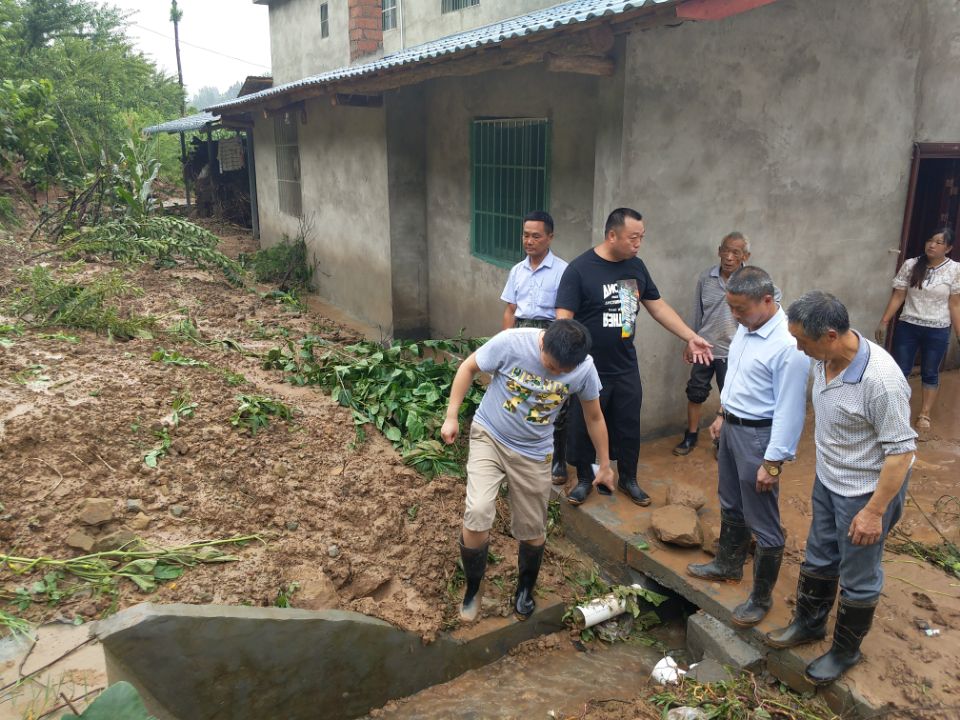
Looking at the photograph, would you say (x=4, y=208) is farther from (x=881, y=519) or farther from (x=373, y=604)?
(x=881, y=519)

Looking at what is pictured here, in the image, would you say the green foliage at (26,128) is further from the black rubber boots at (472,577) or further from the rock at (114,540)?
the black rubber boots at (472,577)

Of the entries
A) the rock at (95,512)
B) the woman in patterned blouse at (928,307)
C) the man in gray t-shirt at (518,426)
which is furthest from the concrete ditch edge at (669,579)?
the woman in patterned blouse at (928,307)

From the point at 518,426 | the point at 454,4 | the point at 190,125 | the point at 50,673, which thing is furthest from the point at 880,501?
the point at 190,125

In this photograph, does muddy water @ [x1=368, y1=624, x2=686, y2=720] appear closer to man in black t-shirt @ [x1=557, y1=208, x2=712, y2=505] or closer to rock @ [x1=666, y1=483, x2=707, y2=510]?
rock @ [x1=666, y1=483, x2=707, y2=510]

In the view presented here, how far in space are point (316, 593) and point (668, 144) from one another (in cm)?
370

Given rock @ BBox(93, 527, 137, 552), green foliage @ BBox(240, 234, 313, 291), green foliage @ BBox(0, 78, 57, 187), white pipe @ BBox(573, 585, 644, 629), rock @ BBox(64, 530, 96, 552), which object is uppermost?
green foliage @ BBox(0, 78, 57, 187)

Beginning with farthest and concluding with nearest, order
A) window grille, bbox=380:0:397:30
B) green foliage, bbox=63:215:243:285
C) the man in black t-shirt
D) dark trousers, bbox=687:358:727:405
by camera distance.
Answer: window grille, bbox=380:0:397:30 < green foliage, bbox=63:215:243:285 < dark trousers, bbox=687:358:727:405 < the man in black t-shirt

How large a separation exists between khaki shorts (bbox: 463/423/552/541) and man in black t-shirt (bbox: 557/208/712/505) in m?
0.91

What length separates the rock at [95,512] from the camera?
3.61 m

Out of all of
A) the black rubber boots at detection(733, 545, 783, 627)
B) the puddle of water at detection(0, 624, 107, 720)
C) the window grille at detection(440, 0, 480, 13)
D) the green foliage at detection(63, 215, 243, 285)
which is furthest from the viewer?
the window grille at detection(440, 0, 480, 13)

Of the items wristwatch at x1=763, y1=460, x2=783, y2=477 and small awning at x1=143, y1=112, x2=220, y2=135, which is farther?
small awning at x1=143, y1=112, x2=220, y2=135

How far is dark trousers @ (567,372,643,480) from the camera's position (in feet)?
14.4

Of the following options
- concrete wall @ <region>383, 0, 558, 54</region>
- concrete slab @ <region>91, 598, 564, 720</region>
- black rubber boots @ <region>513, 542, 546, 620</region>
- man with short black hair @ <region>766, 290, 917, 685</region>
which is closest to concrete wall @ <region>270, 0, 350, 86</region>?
concrete wall @ <region>383, 0, 558, 54</region>

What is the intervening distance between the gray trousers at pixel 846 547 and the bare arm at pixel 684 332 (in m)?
1.22
